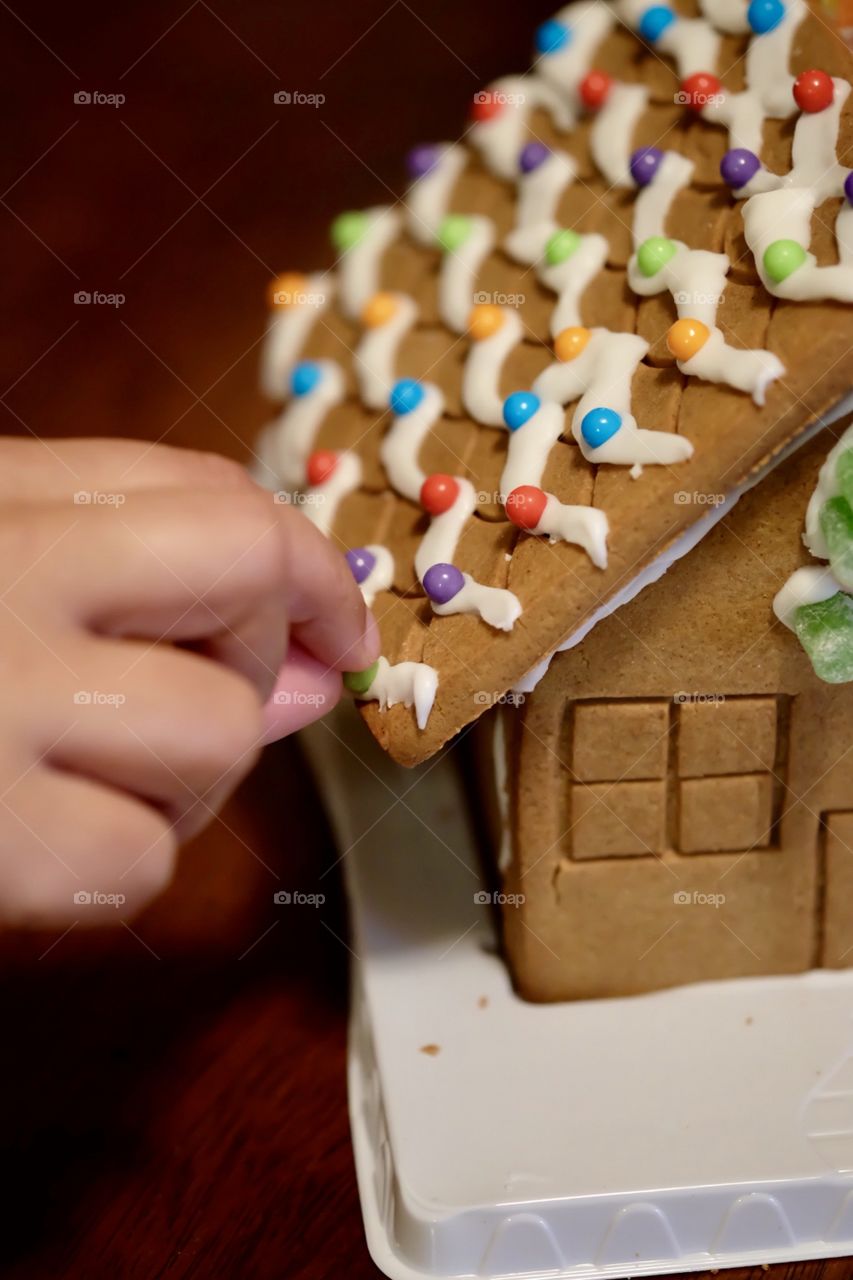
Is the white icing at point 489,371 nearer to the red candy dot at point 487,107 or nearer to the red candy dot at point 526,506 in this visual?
the red candy dot at point 526,506

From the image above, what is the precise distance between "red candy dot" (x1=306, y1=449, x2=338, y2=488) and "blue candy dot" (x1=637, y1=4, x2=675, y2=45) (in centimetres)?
40

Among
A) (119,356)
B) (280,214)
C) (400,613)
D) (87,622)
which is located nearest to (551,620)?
(400,613)

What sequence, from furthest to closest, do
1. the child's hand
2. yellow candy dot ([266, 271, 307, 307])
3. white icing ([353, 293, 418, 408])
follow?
yellow candy dot ([266, 271, 307, 307]), white icing ([353, 293, 418, 408]), the child's hand

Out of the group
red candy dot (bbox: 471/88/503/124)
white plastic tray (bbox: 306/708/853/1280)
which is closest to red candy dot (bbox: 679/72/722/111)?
red candy dot (bbox: 471/88/503/124)

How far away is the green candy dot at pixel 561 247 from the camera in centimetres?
91

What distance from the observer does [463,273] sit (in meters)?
1.01

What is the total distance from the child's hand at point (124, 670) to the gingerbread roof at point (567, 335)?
0.18m

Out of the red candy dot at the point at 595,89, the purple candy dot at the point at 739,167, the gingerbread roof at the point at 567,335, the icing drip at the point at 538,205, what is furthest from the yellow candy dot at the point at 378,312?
the purple candy dot at the point at 739,167

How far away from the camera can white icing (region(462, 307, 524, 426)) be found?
889 mm

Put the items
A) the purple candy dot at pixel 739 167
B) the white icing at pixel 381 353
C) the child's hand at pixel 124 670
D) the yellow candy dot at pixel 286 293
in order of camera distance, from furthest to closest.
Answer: the yellow candy dot at pixel 286 293
the white icing at pixel 381 353
the purple candy dot at pixel 739 167
the child's hand at pixel 124 670

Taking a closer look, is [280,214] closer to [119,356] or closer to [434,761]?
[119,356]

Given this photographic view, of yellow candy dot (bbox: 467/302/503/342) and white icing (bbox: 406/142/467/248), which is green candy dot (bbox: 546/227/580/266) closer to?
yellow candy dot (bbox: 467/302/503/342)

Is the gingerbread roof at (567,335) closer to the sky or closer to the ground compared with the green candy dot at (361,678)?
closer to the sky

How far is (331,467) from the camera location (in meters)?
0.98
